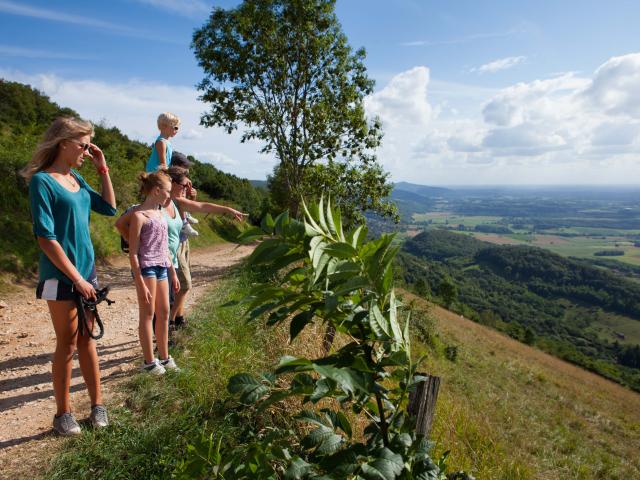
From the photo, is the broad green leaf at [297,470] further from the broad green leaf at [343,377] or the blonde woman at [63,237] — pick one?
the blonde woman at [63,237]

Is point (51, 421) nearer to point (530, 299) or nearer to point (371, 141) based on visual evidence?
point (371, 141)

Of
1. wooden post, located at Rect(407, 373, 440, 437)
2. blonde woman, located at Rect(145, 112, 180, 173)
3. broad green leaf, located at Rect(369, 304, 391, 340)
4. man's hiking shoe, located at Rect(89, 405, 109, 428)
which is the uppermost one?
blonde woman, located at Rect(145, 112, 180, 173)

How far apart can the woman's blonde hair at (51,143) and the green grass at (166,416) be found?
224 cm

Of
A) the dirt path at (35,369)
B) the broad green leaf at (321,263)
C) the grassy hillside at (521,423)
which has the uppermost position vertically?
the broad green leaf at (321,263)

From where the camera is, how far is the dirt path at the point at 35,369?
3.34 meters

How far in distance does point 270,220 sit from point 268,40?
14988mm

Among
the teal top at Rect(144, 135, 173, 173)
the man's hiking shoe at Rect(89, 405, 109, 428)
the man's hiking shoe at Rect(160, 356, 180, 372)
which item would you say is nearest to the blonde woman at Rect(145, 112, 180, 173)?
the teal top at Rect(144, 135, 173, 173)

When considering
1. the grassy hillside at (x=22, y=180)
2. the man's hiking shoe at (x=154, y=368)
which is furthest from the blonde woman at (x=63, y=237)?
the grassy hillside at (x=22, y=180)

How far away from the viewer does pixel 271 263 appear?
1.23 metres

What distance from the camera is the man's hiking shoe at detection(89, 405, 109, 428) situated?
11.5 ft

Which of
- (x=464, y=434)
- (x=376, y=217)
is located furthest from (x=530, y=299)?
(x=464, y=434)

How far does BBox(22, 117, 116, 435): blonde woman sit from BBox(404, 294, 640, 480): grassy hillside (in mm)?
2824

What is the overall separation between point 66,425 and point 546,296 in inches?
5922

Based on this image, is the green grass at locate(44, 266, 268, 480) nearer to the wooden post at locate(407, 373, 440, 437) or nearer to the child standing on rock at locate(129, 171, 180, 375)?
the child standing on rock at locate(129, 171, 180, 375)
